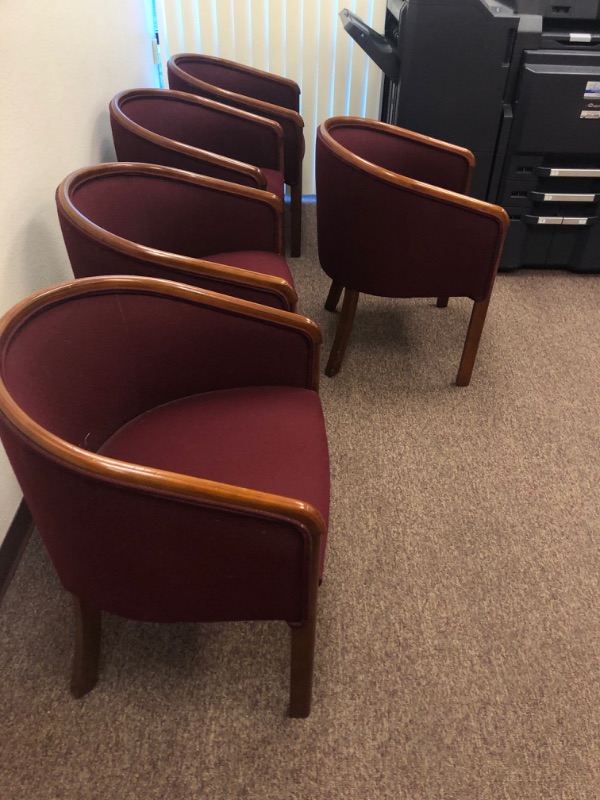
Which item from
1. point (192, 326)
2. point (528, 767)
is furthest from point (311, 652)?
point (192, 326)

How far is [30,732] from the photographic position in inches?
46.1

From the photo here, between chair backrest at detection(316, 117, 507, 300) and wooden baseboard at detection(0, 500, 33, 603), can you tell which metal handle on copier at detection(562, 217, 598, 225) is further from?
wooden baseboard at detection(0, 500, 33, 603)

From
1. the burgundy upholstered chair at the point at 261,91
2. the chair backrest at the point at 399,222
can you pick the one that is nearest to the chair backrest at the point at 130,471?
the chair backrest at the point at 399,222

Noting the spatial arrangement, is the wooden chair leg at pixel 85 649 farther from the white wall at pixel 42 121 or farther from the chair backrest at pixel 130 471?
the white wall at pixel 42 121

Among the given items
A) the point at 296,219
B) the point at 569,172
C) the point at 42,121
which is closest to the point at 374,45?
the point at 296,219

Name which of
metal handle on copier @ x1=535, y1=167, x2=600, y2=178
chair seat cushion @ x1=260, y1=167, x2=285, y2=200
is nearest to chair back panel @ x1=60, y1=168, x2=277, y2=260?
chair seat cushion @ x1=260, y1=167, x2=285, y2=200

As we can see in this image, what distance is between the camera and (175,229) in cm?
173

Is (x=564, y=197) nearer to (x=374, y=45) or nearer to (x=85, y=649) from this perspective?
(x=374, y=45)

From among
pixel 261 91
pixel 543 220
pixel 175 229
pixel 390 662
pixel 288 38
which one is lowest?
pixel 390 662

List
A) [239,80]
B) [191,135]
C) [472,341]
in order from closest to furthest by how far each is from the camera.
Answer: [472,341] → [191,135] → [239,80]

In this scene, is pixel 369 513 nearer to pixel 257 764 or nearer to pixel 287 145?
pixel 257 764

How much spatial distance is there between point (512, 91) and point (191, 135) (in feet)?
4.02

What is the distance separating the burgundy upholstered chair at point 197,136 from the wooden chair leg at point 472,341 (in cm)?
78

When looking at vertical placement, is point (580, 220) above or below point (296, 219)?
above
